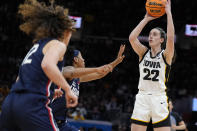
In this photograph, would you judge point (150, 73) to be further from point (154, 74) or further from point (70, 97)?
point (70, 97)

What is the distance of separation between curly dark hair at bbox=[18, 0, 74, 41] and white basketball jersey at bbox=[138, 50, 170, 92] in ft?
4.94

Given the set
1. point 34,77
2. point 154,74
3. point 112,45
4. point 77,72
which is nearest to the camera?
point 34,77

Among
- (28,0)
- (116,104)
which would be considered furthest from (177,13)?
(28,0)

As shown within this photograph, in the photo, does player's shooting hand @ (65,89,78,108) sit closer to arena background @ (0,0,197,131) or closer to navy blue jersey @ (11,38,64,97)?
navy blue jersey @ (11,38,64,97)

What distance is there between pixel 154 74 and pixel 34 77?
6.28ft

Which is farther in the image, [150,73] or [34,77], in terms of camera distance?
[150,73]

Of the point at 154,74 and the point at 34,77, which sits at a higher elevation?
the point at 34,77

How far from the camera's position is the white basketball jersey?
4.25 metres

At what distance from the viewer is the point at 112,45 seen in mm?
17969

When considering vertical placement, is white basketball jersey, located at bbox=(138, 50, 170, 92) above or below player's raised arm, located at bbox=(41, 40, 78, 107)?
below

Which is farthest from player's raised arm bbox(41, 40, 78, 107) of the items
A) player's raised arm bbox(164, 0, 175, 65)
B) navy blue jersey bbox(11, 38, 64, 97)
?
player's raised arm bbox(164, 0, 175, 65)

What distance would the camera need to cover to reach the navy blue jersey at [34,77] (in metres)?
2.84

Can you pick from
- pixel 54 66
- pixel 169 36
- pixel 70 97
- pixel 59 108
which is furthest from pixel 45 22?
pixel 169 36

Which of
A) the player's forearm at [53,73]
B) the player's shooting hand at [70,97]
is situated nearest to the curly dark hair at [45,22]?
the player's forearm at [53,73]
